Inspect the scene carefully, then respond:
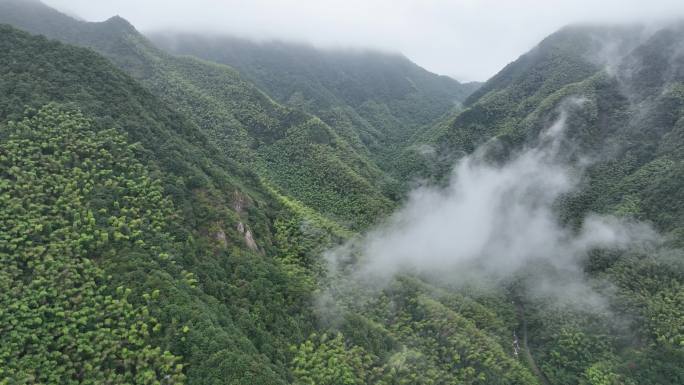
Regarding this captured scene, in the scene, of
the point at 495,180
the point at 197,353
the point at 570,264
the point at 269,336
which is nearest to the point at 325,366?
the point at 269,336

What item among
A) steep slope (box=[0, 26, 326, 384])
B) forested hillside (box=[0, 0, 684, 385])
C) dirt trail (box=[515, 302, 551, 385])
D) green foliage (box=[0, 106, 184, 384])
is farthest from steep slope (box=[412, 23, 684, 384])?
green foliage (box=[0, 106, 184, 384])

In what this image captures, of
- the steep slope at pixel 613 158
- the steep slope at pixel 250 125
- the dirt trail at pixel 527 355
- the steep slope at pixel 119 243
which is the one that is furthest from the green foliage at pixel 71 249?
the steep slope at pixel 613 158

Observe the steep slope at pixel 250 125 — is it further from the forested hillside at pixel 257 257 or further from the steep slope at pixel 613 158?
the steep slope at pixel 613 158

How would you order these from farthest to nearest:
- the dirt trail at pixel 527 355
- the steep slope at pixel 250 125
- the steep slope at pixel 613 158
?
the steep slope at pixel 250 125, the dirt trail at pixel 527 355, the steep slope at pixel 613 158

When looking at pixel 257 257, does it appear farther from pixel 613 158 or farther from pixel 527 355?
pixel 613 158

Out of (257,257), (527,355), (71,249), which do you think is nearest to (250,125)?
(257,257)

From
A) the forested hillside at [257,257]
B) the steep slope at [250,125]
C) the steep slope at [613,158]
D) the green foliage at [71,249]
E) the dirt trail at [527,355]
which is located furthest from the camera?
the steep slope at [250,125]

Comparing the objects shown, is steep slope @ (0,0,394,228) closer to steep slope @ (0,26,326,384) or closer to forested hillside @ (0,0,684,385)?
forested hillside @ (0,0,684,385)
